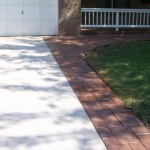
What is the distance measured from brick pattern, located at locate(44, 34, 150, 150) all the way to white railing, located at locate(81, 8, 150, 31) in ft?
11.6

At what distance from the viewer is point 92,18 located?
13102mm

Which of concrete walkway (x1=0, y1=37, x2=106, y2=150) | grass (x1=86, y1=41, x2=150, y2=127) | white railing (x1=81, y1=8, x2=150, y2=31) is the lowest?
concrete walkway (x1=0, y1=37, x2=106, y2=150)

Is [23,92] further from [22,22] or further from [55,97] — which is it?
[22,22]

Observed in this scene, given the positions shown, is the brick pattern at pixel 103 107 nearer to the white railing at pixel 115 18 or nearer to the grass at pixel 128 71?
the grass at pixel 128 71

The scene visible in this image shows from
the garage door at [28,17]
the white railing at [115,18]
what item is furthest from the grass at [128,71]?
the garage door at [28,17]

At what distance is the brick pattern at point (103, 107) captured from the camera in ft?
13.5

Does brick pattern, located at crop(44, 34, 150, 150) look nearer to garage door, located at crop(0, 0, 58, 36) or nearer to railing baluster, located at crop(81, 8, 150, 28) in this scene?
garage door, located at crop(0, 0, 58, 36)

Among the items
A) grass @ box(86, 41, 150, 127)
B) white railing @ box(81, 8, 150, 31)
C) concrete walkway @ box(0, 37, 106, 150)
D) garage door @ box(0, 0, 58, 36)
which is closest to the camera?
concrete walkway @ box(0, 37, 106, 150)

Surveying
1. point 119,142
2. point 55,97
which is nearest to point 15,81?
point 55,97

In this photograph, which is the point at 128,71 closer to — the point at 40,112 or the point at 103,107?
the point at 103,107

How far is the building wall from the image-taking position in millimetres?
12188

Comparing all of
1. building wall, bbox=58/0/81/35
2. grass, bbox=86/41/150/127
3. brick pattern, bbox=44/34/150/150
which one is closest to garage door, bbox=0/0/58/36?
building wall, bbox=58/0/81/35

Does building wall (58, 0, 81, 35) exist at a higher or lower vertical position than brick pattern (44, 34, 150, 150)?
higher

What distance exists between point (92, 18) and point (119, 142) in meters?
9.49
